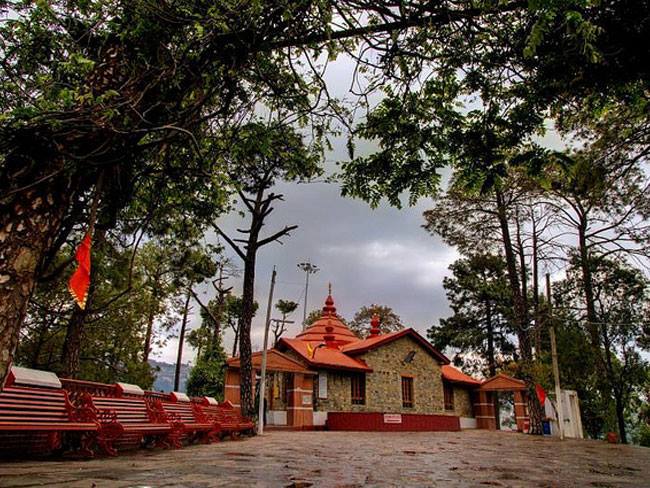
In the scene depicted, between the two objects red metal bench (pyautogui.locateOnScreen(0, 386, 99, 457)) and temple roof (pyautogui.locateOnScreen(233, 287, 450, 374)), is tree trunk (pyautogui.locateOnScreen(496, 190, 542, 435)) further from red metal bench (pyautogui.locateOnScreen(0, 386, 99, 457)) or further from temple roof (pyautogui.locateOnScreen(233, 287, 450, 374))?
red metal bench (pyautogui.locateOnScreen(0, 386, 99, 457))

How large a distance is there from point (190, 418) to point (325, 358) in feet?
42.6

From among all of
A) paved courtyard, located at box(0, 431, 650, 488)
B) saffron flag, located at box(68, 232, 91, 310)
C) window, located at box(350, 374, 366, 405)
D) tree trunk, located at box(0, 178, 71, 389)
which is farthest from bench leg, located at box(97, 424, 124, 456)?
window, located at box(350, 374, 366, 405)

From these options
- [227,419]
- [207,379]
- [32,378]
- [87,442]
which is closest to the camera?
[32,378]

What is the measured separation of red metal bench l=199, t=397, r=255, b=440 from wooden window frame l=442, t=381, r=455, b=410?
56.9 feet

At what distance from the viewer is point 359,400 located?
22812 mm

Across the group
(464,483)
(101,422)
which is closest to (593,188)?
(464,483)

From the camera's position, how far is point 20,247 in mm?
2627

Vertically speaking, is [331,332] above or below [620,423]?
above

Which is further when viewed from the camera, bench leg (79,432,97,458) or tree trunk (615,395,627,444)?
tree trunk (615,395,627,444)

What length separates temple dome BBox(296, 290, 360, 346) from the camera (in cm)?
2603

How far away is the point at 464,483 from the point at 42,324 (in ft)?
50.7

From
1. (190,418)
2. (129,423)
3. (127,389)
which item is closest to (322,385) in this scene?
(190,418)

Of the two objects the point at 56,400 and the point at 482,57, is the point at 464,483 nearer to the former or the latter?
the point at 482,57

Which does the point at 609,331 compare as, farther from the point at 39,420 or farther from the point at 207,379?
the point at 39,420
